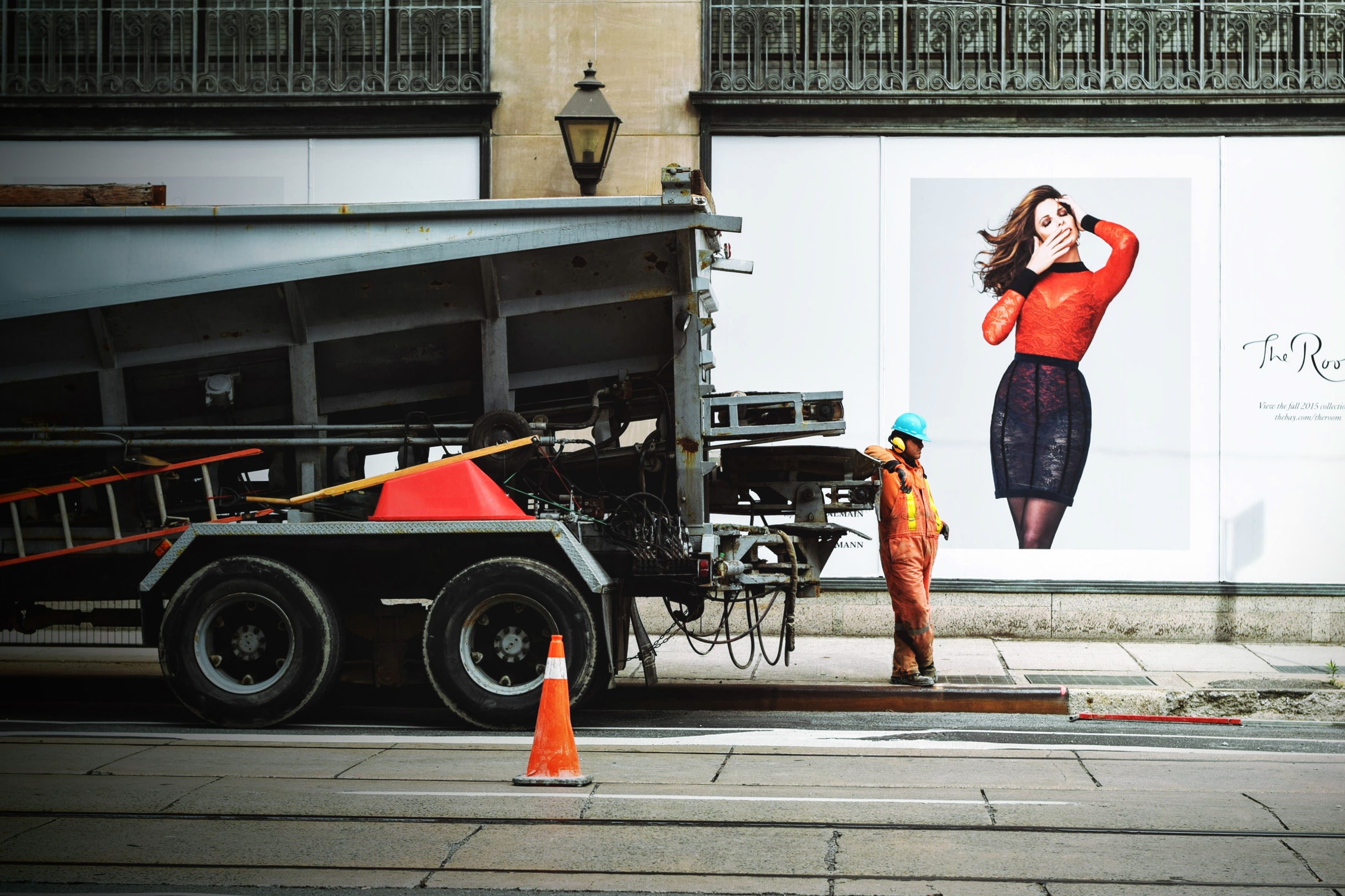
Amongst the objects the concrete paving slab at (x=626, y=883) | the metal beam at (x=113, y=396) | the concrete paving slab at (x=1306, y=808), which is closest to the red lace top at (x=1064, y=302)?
the concrete paving slab at (x=1306, y=808)

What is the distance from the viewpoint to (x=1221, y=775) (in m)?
7.11

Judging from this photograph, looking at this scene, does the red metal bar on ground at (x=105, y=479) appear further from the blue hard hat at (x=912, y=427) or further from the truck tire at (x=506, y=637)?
the blue hard hat at (x=912, y=427)

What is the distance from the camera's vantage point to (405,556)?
8.78m

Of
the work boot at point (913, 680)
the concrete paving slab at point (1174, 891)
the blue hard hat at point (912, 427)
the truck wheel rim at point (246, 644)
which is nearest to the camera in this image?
the concrete paving slab at point (1174, 891)

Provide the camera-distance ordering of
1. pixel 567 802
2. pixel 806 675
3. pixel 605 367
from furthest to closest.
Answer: pixel 806 675 → pixel 605 367 → pixel 567 802

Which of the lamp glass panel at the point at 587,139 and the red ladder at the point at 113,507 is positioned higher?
the lamp glass panel at the point at 587,139

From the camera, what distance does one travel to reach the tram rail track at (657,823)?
5.84 metres

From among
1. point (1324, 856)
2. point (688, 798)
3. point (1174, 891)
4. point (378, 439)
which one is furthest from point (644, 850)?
point (378, 439)

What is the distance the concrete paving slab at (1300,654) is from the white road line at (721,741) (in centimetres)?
355

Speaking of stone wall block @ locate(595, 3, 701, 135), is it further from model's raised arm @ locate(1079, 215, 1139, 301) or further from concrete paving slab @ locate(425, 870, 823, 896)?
concrete paving slab @ locate(425, 870, 823, 896)

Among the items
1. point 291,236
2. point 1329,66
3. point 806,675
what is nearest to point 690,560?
point 806,675

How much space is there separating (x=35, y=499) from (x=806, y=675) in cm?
522

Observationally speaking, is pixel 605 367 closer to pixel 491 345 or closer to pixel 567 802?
pixel 491 345

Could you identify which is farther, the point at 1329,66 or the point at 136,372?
the point at 1329,66
